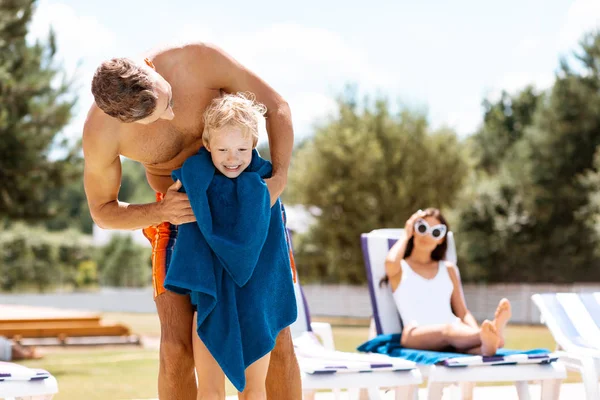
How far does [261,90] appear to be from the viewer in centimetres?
326

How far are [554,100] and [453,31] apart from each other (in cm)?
1947

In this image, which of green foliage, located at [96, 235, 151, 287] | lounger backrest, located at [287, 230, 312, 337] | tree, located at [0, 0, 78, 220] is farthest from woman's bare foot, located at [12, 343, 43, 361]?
green foliage, located at [96, 235, 151, 287]

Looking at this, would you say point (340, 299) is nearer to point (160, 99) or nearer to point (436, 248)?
point (436, 248)

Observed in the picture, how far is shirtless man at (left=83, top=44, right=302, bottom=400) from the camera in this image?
2.99 metres

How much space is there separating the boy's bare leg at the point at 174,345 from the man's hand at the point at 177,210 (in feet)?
0.95

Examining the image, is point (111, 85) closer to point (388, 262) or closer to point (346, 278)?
point (388, 262)

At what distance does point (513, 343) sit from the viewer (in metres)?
17.7

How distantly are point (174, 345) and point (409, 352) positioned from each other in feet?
7.74

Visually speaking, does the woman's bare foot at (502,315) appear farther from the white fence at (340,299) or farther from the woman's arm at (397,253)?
the white fence at (340,299)

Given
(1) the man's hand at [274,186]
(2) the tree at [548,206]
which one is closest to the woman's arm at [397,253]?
(1) the man's hand at [274,186]

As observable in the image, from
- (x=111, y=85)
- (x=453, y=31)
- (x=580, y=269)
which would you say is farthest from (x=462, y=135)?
(x=111, y=85)

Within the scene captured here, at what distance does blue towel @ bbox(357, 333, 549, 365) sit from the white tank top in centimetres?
18

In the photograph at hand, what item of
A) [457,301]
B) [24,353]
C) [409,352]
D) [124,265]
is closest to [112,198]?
[409,352]

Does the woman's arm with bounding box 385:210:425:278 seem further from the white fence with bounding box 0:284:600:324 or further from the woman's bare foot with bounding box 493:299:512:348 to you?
the white fence with bounding box 0:284:600:324
